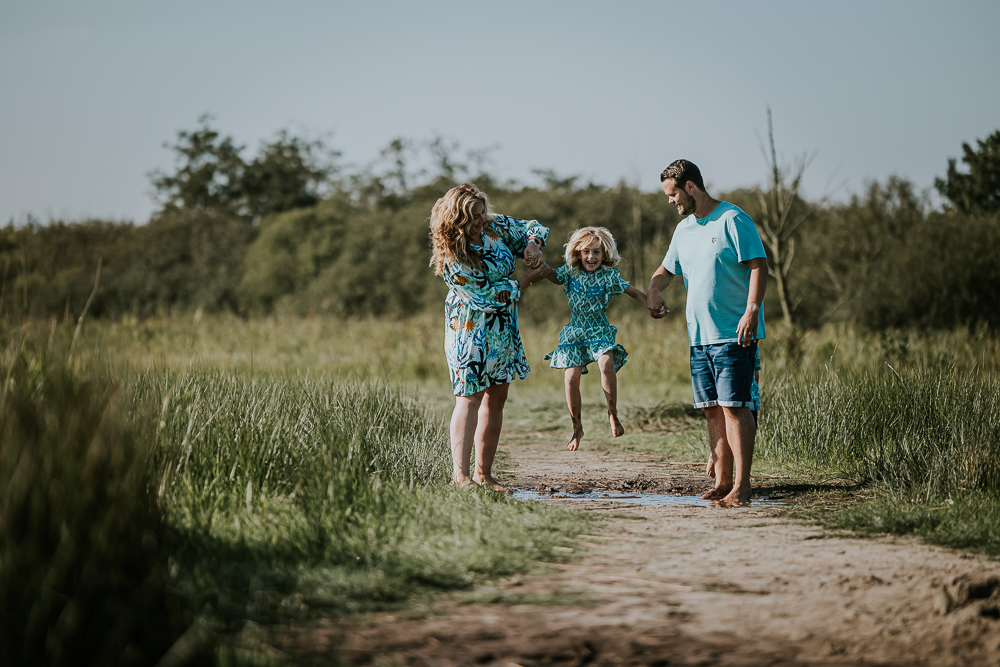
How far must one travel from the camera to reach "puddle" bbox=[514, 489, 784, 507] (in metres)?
5.29

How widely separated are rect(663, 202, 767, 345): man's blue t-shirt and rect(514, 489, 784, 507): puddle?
993 mm

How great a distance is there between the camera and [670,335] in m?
16.9

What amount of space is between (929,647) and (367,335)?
18.6 m

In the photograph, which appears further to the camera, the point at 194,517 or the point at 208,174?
the point at 208,174

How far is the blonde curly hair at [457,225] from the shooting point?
522 centimetres

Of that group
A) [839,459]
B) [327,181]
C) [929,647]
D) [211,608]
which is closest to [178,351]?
[839,459]

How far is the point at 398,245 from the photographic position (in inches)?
1271

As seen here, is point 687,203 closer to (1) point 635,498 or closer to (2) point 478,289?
(2) point 478,289

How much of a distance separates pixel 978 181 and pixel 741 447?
19.5 m

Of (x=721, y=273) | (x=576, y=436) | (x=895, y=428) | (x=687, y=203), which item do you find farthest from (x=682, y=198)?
(x=895, y=428)

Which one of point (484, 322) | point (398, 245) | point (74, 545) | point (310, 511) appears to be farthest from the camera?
point (398, 245)

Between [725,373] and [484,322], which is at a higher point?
[484,322]

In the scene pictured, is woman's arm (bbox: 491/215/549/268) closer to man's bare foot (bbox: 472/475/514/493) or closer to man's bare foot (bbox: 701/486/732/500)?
man's bare foot (bbox: 472/475/514/493)

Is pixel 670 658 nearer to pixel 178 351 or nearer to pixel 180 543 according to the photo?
pixel 180 543
